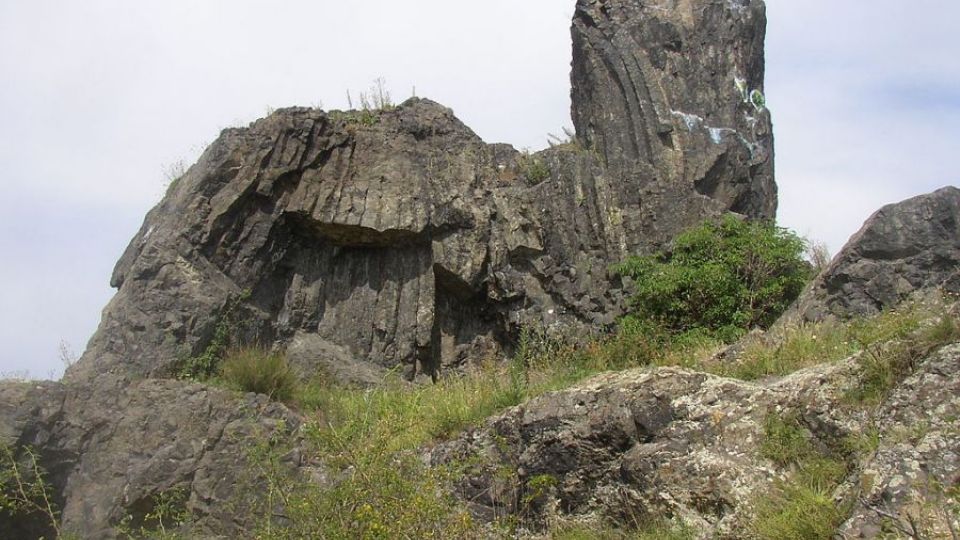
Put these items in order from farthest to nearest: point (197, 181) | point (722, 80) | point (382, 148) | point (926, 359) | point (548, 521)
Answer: point (722, 80)
point (382, 148)
point (197, 181)
point (548, 521)
point (926, 359)

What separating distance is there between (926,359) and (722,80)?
10.1 m

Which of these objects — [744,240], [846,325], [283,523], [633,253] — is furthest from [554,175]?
[283,523]

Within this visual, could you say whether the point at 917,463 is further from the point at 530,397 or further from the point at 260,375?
the point at 260,375

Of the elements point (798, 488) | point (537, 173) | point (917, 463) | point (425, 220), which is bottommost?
point (798, 488)

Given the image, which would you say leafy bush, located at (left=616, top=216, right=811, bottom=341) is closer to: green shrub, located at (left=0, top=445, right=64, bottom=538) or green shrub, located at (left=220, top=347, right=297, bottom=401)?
green shrub, located at (left=220, top=347, right=297, bottom=401)

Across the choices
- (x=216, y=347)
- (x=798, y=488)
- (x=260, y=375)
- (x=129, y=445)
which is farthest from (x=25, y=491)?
(x=798, y=488)

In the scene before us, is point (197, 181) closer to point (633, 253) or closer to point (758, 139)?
point (633, 253)

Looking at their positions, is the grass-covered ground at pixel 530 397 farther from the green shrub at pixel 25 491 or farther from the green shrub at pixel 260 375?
the green shrub at pixel 25 491

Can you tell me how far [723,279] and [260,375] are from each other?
6660 millimetres

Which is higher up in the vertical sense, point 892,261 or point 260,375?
point 892,261

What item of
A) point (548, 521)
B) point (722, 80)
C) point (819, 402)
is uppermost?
point (722, 80)

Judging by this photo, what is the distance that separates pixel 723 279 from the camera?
1388 cm

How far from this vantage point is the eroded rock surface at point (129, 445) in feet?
31.1

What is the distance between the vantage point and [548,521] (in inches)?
346
